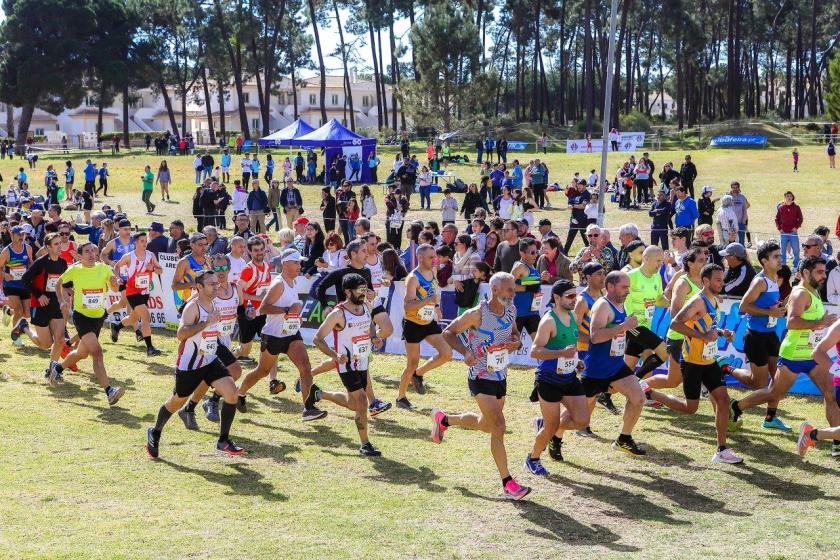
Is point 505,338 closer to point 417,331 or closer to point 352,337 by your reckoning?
point 352,337

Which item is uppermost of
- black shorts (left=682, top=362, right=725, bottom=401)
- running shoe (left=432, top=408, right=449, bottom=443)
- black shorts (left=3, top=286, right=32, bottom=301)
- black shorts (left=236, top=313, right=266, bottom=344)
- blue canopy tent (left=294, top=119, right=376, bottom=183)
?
blue canopy tent (left=294, top=119, right=376, bottom=183)

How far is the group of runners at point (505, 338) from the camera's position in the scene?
29.7 ft

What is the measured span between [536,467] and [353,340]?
2019mm

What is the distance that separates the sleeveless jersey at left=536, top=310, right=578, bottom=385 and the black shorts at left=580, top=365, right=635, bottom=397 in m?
0.50

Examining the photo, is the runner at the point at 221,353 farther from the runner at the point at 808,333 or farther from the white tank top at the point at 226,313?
the runner at the point at 808,333

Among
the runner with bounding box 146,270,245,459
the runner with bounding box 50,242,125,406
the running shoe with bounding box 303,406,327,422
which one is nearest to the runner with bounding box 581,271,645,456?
the running shoe with bounding box 303,406,327,422

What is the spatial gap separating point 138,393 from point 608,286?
6.45m

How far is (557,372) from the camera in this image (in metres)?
9.13

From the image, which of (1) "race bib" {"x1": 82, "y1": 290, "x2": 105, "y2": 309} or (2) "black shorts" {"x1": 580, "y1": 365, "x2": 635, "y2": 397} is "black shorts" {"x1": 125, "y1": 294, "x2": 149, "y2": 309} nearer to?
(1) "race bib" {"x1": 82, "y1": 290, "x2": 105, "y2": 309}

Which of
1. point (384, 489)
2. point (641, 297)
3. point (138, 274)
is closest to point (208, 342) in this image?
point (384, 489)

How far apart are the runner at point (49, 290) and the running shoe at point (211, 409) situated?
2.82 meters

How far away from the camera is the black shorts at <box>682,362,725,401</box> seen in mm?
9906

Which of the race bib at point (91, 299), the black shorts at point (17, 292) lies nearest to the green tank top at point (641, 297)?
the race bib at point (91, 299)

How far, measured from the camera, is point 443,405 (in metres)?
12.5
